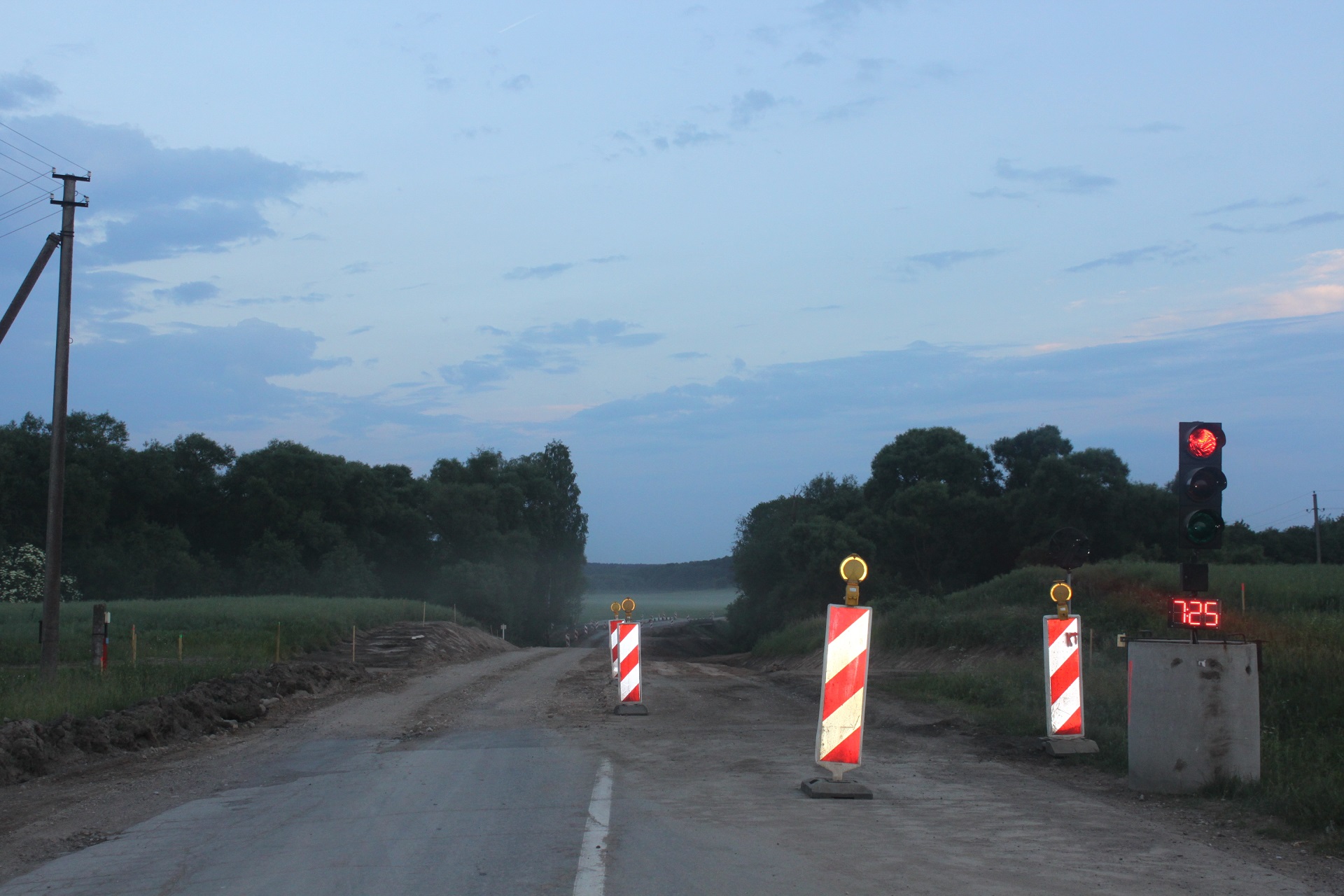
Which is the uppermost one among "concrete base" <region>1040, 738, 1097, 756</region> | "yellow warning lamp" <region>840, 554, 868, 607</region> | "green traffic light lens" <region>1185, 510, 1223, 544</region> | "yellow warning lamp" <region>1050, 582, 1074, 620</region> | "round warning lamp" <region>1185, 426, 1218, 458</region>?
"round warning lamp" <region>1185, 426, 1218, 458</region>

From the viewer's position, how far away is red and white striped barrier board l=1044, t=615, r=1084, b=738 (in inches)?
446

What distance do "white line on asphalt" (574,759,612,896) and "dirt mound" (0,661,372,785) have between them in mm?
6760

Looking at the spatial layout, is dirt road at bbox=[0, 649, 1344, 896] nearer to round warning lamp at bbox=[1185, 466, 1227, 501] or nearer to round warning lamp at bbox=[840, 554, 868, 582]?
round warning lamp at bbox=[840, 554, 868, 582]

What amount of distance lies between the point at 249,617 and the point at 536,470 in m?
58.4

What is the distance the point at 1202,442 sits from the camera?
9.33 meters

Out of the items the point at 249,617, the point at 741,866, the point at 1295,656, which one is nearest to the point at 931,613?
the point at 1295,656

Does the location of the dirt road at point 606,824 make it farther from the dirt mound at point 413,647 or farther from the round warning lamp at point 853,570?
the dirt mound at point 413,647

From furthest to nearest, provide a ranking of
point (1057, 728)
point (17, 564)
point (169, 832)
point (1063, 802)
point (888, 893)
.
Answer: point (17, 564), point (1057, 728), point (1063, 802), point (169, 832), point (888, 893)

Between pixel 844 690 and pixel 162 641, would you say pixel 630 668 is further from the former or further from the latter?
pixel 162 641

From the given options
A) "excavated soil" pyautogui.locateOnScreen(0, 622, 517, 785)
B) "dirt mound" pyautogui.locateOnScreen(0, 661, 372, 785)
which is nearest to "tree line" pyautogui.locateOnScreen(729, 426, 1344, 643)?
"excavated soil" pyautogui.locateOnScreen(0, 622, 517, 785)

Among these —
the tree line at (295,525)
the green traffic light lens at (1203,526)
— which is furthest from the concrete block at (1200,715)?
the tree line at (295,525)

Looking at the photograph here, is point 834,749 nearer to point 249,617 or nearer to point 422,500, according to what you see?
point 249,617

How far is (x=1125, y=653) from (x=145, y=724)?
56.0 feet

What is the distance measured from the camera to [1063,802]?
8.62 m
